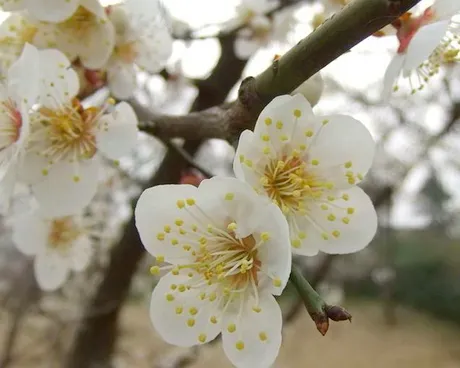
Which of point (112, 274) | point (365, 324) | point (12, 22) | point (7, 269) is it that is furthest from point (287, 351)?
point (12, 22)

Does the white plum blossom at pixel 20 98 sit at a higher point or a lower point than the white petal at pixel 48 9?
lower

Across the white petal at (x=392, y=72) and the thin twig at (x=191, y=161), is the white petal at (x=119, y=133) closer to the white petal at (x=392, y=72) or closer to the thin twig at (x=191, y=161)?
the thin twig at (x=191, y=161)

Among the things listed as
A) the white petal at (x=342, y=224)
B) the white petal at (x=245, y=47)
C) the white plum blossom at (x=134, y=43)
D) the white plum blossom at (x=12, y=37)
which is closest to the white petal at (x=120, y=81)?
the white plum blossom at (x=134, y=43)

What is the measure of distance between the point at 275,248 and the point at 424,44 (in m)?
0.22

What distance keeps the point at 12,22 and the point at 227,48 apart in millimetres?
692

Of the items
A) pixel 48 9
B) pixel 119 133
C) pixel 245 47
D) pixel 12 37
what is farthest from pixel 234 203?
pixel 245 47

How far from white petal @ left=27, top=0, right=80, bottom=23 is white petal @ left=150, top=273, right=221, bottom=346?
289 mm

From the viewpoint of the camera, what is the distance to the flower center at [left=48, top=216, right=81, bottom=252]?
871 millimetres

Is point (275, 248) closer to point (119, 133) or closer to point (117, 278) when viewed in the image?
point (119, 133)

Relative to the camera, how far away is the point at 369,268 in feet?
23.3

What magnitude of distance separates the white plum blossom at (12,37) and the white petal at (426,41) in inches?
17.4

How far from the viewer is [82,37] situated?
2.00 ft

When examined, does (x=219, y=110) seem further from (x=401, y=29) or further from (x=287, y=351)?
(x=287, y=351)

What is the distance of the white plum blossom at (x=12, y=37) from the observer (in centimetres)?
65
